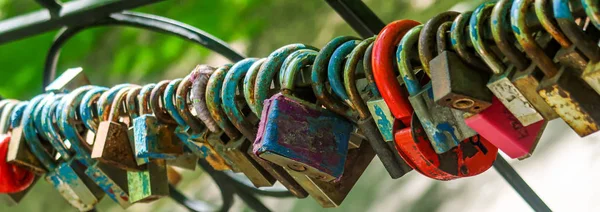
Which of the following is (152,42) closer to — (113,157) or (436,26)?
(113,157)

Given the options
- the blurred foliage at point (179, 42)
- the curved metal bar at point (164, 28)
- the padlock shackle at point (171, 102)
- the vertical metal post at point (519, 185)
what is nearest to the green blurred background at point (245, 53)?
the blurred foliage at point (179, 42)

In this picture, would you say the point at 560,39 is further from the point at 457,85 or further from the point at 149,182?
the point at 149,182

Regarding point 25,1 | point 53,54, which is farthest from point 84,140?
point 25,1

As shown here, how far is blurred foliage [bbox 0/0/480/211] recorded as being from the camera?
1279 millimetres

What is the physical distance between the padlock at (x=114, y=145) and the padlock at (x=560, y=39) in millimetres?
360

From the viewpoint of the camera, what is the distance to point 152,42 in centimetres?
177

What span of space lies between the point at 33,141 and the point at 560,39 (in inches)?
19.7

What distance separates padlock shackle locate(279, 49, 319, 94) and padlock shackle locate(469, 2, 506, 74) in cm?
12

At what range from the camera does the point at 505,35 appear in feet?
1.19

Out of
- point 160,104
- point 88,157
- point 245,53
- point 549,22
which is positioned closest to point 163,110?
point 160,104

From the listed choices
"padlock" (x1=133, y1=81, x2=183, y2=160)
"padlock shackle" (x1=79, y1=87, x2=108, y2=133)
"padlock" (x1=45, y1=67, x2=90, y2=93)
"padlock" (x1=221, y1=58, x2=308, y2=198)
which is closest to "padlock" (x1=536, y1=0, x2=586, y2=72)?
"padlock" (x1=221, y1=58, x2=308, y2=198)

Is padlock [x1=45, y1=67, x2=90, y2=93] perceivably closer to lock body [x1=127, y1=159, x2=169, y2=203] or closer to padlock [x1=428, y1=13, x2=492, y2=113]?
lock body [x1=127, y1=159, x2=169, y2=203]

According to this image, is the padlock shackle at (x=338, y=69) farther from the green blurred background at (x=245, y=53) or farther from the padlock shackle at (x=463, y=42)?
the green blurred background at (x=245, y=53)

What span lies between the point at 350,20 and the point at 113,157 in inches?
8.7
